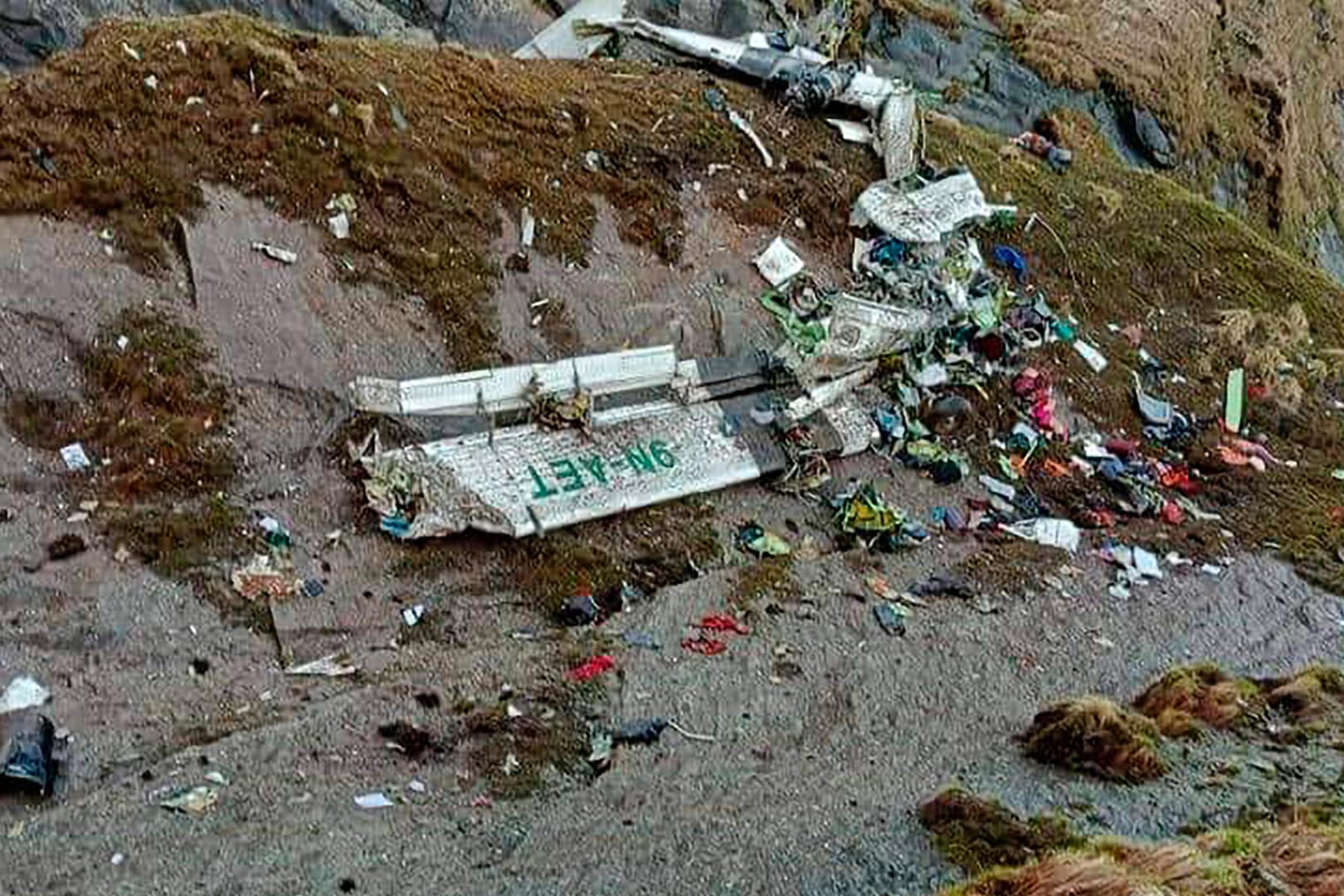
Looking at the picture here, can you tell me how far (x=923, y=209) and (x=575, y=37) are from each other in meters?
4.76

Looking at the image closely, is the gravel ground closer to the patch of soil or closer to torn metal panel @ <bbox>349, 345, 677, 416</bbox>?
the patch of soil

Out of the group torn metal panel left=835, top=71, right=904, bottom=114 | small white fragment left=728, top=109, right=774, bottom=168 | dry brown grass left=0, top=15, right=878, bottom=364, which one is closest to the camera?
dry brown grass left=0, top=15, right=878, bottom=364

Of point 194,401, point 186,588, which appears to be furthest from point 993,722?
point 194,401

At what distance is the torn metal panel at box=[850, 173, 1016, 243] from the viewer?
1298 centimetres

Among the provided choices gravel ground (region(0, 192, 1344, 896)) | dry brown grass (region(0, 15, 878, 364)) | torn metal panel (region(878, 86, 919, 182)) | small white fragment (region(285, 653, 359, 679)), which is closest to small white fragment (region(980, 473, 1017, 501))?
gravel ground (region(0, 192, 1344, 896))

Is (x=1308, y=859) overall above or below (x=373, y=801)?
above

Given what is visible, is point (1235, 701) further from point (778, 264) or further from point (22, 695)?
point (22, 695)

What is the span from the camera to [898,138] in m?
13.8

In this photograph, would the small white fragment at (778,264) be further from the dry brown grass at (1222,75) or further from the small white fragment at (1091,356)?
the dry brown grass at (1222,75)

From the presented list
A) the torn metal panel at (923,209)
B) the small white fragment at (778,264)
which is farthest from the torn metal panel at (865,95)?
the small white fragment at (778,264)

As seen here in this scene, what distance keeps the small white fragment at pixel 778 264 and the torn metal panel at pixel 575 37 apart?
3.90 metres

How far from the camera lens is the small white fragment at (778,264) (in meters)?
12.2

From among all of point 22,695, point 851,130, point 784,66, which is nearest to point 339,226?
point 22,695

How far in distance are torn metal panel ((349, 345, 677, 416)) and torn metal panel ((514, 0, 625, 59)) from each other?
5678 millimetres
